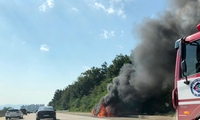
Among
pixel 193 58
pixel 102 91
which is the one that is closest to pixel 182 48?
pixel 193 58

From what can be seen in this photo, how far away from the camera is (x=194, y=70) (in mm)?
6164

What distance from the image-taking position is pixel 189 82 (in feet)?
20.2

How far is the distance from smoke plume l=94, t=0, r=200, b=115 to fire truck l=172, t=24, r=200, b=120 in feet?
54.5

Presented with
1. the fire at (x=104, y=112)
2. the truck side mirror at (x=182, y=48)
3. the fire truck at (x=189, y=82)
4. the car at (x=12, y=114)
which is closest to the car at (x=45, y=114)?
the fire at (x=104, y=112)

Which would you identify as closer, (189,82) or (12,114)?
(189,82)

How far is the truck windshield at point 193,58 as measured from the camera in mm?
6169

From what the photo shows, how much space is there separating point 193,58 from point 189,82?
55 centimetres

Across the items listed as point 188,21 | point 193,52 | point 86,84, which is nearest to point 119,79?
point 188,21

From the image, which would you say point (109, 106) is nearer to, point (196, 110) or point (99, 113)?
point (99, 113)

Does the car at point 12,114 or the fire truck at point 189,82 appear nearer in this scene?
the fire truck at point 189,82

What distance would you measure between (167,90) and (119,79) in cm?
830

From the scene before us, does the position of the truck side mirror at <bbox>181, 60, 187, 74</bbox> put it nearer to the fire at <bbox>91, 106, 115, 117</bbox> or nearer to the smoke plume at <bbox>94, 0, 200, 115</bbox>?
the smoke plume at <bbox>94, 0, 200, 115</bbox>

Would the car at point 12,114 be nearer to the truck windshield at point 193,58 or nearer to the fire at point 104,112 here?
the fire at point 104,112

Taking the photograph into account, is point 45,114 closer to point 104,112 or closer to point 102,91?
point 104,112
